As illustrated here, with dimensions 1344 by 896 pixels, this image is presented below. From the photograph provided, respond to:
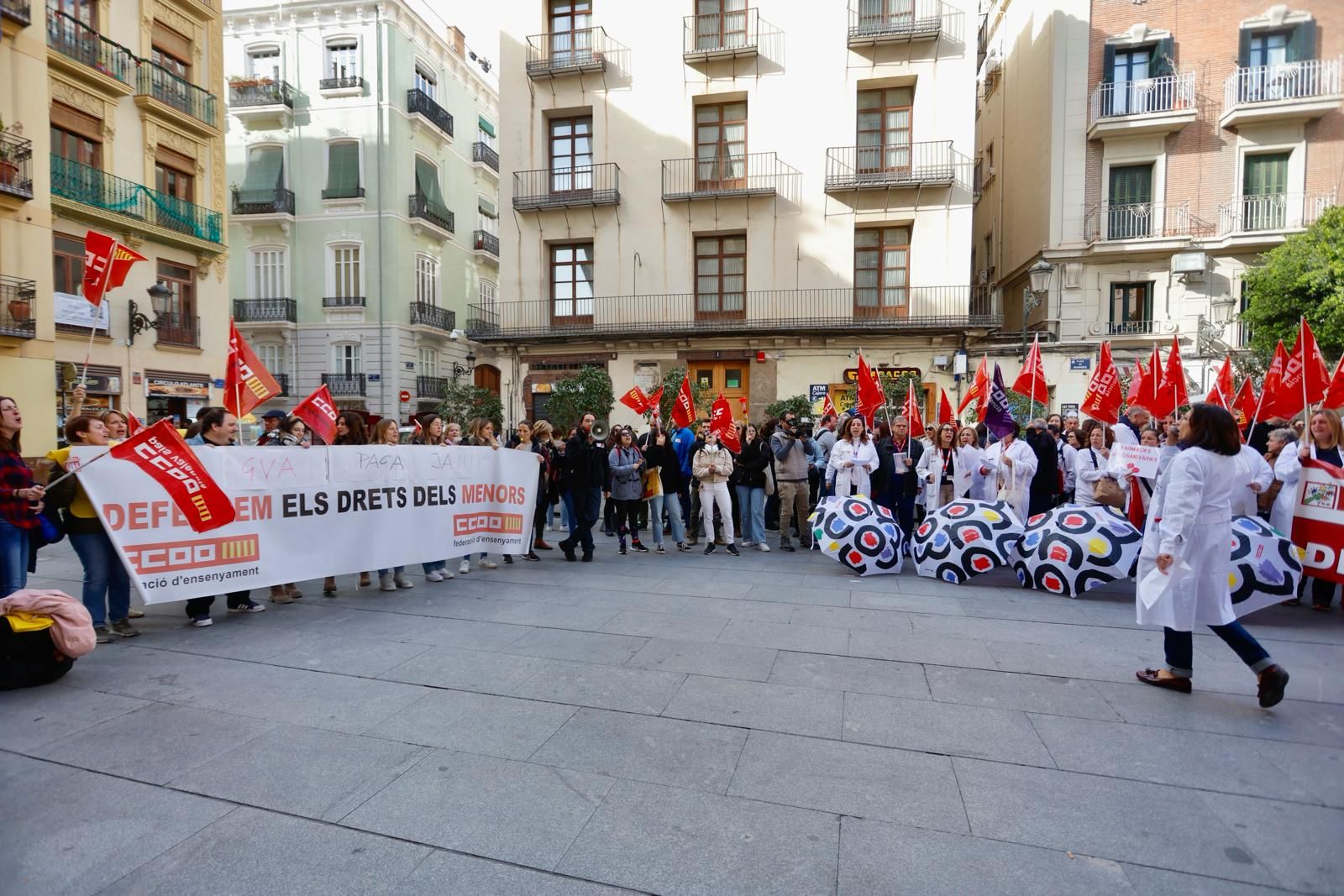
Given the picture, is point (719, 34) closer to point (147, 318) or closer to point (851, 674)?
point (147, 318)

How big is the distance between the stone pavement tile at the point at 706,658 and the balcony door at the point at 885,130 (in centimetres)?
1923

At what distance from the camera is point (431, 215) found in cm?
3075

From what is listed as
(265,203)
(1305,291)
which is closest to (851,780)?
(1305,291)

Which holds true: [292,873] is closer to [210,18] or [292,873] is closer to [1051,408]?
[1051,408]

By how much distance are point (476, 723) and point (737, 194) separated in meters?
20.0

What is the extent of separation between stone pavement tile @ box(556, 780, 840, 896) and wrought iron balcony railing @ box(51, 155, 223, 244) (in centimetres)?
2296

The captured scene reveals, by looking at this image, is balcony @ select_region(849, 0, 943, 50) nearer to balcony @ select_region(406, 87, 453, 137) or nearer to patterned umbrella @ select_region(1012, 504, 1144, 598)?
balcony @ select_region(406, 87, 453, 137)

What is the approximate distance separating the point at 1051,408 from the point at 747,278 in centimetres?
967

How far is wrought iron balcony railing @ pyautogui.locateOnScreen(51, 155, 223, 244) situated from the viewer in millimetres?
18828

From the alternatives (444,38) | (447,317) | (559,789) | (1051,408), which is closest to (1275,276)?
(1051,408)

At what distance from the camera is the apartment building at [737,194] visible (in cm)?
2092

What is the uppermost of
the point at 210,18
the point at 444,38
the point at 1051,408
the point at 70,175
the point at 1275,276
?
the point at 444,38

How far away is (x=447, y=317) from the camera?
32375mm

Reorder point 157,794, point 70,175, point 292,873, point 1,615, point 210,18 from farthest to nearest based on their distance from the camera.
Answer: point 210,18 → point 70,175 → point 1,615 → point 157,794 → point 292,873
